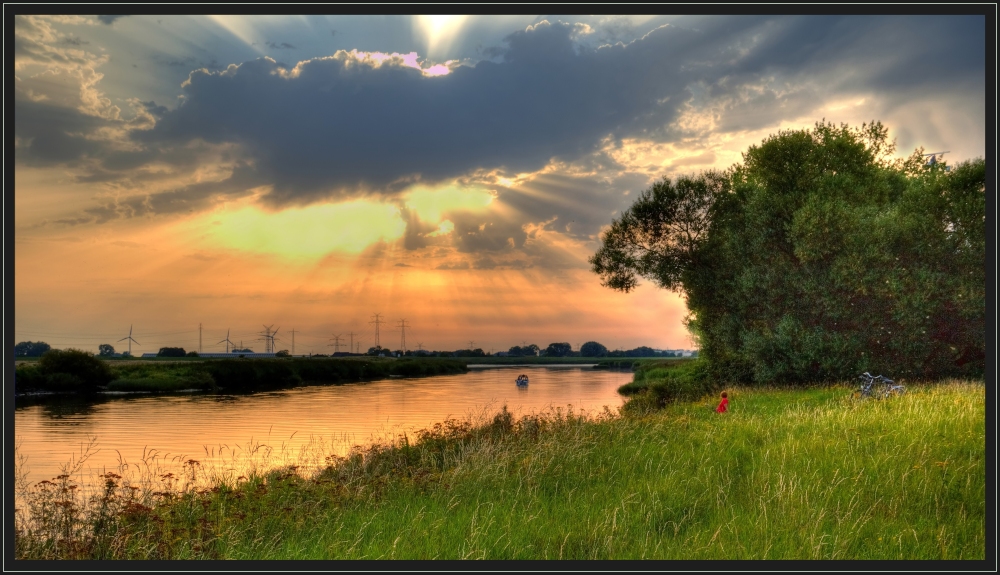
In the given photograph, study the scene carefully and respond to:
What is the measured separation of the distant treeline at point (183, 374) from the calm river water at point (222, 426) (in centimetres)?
589

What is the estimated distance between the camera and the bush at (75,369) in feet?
167

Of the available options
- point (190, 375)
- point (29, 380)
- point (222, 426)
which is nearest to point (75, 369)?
point (29, 380)

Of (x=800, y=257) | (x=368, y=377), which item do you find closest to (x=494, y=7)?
(x=800, y=257)

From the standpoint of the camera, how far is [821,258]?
100 ft

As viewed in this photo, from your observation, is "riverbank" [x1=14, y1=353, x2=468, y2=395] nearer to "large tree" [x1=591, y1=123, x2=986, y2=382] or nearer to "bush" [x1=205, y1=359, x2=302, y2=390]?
"bush" [x1=205, y1=359, x2=302, y2=390]

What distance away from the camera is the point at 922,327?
2884 centimetres

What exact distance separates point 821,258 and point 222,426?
29.3 metres

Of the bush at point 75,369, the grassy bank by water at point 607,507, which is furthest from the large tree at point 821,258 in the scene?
the bush at point 75,369

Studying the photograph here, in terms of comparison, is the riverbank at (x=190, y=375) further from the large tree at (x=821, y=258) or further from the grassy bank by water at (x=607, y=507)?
the grassy bank by water at (x=607, y=507)

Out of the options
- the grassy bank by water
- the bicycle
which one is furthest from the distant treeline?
the bicycle

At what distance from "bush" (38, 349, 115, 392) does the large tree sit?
42470 millimetres

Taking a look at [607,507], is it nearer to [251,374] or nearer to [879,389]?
[879,389]

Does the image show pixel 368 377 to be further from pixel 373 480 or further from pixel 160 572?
pixel 160 572

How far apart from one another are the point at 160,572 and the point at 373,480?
6784 mm
